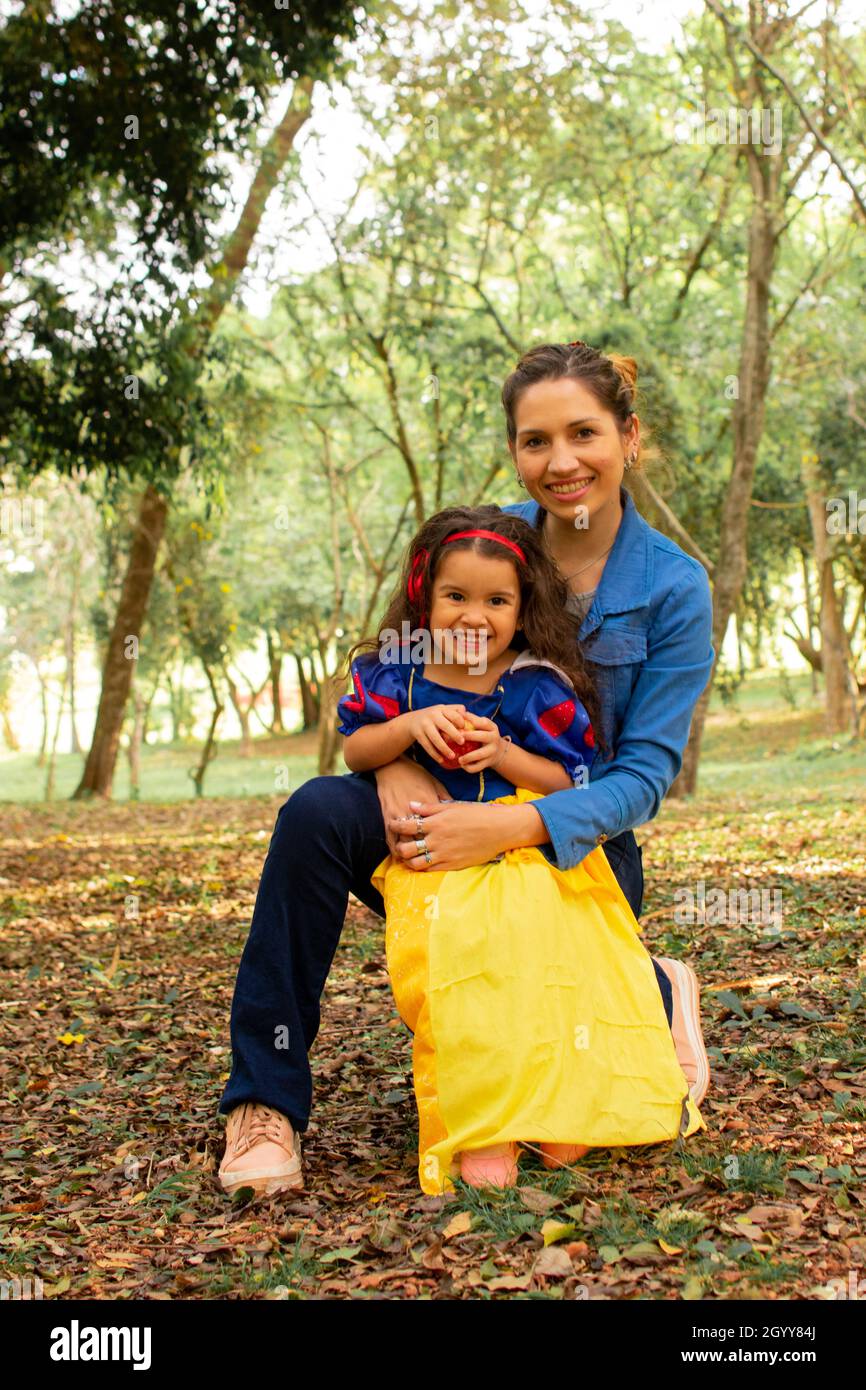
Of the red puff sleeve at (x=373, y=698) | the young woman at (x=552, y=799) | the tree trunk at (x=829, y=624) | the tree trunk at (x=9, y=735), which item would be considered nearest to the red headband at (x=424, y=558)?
the red puff sleeve at (x=373, y=698)

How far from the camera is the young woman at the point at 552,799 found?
A: 2.88 meters

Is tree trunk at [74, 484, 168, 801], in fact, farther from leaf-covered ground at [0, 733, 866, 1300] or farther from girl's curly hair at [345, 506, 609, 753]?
girl's curly hair at [345, 506, 609, 753]

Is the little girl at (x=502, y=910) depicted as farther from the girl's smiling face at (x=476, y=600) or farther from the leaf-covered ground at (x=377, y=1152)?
the leaf-covered ground at (x=377, y=1152)

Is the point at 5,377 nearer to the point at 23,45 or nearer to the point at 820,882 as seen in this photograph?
the point at 23,45

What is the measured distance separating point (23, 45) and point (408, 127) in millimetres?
6018

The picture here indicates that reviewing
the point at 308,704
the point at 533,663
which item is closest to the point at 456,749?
the point at 533,663

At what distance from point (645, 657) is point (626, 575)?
8.9 inches

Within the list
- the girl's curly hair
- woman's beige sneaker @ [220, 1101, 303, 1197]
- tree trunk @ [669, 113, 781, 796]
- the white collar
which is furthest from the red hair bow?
tree trunk @ [669, 113, 781, 796]

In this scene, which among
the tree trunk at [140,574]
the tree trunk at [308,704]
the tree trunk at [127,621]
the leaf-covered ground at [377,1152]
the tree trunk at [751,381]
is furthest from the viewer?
the tree trunk at [308,704]

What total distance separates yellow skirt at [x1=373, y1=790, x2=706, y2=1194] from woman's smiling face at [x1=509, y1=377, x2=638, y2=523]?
0.94 metres

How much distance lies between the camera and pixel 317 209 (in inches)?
543

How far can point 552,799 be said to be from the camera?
2.88 meters

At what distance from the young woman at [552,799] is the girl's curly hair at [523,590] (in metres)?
0.11

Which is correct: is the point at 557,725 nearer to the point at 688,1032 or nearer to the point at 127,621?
the point at 688,1032
